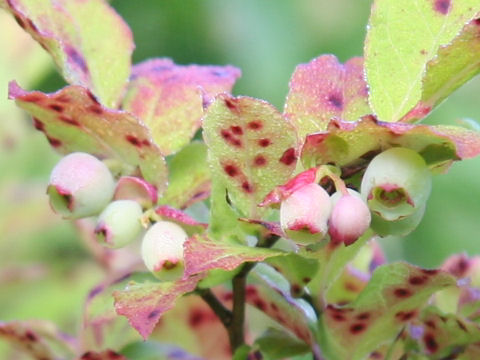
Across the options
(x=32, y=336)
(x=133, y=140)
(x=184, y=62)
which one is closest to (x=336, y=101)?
(x=133, y=140)

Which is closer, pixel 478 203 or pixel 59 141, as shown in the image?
pixel 59 141

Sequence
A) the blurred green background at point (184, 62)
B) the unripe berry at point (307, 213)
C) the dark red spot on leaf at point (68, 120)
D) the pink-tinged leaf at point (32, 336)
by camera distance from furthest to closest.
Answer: the blurred green background at point (184, 62), the pink-tinged leaf at point (32, 336), the dark red spot on leaf at point (68, 120), the unripe berry at point (307, 213)

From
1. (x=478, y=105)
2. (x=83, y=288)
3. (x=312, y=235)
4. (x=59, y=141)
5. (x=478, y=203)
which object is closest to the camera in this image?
(x=312, y=235)

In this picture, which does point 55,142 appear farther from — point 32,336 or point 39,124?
point 32,336

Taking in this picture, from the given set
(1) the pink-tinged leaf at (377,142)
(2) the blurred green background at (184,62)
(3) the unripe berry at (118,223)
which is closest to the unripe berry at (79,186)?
(3) the unripe berry at (118,223)

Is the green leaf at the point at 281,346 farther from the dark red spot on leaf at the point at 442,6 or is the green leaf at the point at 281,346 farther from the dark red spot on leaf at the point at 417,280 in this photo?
the dark red spot on leaf at the point at 442,6

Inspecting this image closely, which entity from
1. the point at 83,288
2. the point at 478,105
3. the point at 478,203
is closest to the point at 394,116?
the point at 83,288

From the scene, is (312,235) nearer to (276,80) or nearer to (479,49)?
(479,49)
